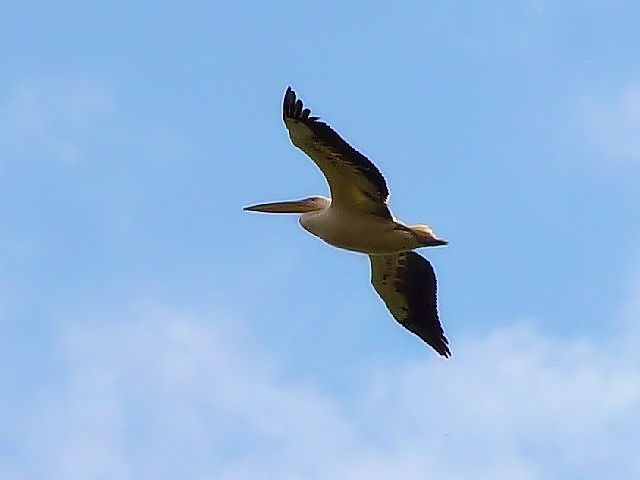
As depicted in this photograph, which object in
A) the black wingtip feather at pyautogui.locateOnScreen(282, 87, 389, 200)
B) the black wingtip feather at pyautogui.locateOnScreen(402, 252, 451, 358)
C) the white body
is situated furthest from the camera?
the black wingtip feather at pyautogui.locateOnScreen(402, 252, 451, 358)

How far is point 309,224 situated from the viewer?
62.0 ft

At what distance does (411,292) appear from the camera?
1977 centimetres

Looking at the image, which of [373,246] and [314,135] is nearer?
[314,135]

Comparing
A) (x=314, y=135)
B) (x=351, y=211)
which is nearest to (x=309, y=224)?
(x=351, y=211)

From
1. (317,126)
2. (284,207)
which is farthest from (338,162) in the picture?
(284,207)

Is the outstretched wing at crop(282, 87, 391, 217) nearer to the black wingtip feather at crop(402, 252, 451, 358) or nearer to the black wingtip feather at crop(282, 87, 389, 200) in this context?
the black wingtip feather at crop(282, 87, 389, 200)

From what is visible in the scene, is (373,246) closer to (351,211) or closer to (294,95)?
(351,211)

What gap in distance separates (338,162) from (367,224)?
1.00 meters

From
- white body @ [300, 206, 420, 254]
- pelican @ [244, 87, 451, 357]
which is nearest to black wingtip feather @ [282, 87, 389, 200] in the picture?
pelican @ [244, 87, 451, 357]

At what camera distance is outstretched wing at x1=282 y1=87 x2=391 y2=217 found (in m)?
17.0

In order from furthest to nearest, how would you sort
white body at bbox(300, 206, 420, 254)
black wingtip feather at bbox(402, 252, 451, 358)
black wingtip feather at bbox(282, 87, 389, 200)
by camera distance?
black wingtip feather at bbox(402, 252, 451, 358) < white body at bbox(300, 206, 420, 254) < black wingtip feather at bbox(282, 87, 389, 200)

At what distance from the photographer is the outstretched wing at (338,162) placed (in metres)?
17.0

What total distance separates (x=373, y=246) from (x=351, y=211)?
47 cm

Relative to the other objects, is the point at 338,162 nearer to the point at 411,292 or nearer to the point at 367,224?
the point at 367,224
